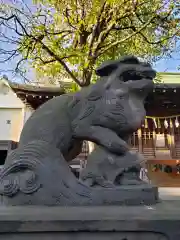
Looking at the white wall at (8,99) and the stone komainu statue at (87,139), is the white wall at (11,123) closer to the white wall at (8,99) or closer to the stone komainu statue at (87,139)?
the white wall at (8,99)

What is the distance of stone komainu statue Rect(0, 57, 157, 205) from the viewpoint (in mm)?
1670

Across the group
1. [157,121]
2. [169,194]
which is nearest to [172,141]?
[157,121]

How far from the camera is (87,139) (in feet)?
6.38

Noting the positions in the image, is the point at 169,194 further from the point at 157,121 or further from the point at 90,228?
the point at 90,228

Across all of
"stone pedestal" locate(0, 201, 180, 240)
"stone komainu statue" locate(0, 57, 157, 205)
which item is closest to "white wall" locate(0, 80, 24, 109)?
"stone komainu statue" locate(0, 57, 157, 205)

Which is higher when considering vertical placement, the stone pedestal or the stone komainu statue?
the stone komainu statue

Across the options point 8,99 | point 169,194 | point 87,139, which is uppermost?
point 8,99

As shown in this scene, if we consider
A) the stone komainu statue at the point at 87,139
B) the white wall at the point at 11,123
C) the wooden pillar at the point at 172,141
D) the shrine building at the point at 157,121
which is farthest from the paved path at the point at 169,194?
the white wall at the point at 11,123

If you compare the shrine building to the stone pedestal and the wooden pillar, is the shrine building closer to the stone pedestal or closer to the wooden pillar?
the wooden pillar

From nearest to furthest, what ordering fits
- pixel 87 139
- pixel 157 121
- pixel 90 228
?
pixel 90 228 → pixel 87 139 → pixel 157 121

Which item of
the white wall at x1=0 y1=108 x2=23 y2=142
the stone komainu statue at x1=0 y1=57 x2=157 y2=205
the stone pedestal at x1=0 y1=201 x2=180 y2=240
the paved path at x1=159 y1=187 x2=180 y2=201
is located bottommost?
the paved path at x1=159 y1=187 x2=180 y2=201

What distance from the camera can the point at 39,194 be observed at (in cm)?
167

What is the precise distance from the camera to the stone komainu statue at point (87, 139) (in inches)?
65.7

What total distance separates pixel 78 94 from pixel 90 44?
4.15 metres
